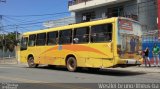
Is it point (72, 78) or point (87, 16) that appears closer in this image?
point (72, 78)

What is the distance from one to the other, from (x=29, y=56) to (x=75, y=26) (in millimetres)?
6695

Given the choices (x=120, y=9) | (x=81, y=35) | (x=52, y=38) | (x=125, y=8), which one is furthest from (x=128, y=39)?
(x=120, y=9)

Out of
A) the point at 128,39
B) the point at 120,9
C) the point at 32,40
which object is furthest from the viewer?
the point at 120,9

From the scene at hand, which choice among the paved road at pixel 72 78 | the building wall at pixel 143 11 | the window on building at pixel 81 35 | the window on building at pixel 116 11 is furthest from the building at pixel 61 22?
the window on building at pixel 81 35

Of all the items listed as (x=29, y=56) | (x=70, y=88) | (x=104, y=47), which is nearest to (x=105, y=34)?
(x=104, y=47)

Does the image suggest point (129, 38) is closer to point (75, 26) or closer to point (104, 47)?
point (104, 47)

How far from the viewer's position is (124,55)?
61.9 feet

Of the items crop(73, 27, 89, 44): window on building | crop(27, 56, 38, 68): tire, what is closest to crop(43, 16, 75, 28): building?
crop(27, 56, 38, 68): tire

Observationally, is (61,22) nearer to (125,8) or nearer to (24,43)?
(125,8)

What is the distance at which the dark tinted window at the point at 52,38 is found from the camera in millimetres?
23369

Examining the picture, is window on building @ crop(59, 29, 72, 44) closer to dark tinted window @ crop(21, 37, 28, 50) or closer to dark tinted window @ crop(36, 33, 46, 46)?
dark tinted window @ crop(36, 33, 46, 46)

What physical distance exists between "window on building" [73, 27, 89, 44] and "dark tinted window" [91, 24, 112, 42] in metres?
0.56

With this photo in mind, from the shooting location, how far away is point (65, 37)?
22.5 metres

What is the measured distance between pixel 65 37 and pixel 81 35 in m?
1.74
